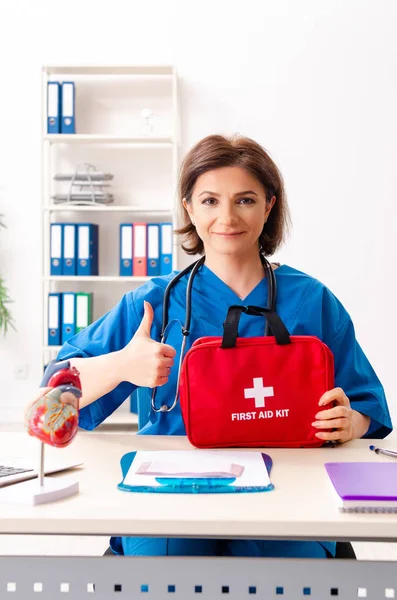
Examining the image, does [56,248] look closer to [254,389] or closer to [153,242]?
[153,242]

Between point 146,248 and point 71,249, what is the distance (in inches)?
16.9

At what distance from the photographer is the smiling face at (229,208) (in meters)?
1.65

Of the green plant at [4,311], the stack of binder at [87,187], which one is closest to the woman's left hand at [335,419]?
the stack of binder at [87,187]

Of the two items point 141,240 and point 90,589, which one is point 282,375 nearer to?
point 90,589

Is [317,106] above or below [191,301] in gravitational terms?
above

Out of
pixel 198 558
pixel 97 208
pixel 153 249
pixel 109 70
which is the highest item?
pixel 109 70

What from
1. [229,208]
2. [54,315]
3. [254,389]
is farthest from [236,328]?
[54,315]

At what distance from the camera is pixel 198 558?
106 cm

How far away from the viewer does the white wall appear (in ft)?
15.1

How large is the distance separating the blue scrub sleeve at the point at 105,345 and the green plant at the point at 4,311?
294 centimetres

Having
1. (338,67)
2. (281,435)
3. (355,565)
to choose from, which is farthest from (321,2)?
(355,565)

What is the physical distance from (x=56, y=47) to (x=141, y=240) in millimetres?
1328

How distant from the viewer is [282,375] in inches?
55.8

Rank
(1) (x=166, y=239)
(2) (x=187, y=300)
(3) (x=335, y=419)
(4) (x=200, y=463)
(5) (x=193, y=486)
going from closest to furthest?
1. (5) (x=193, y=486)
2. (4) (x=200, y=463)
3. (3) (x=335, y=419)
4. (2) (x=187, y=300)
5. (1) (x=166, y=239)
